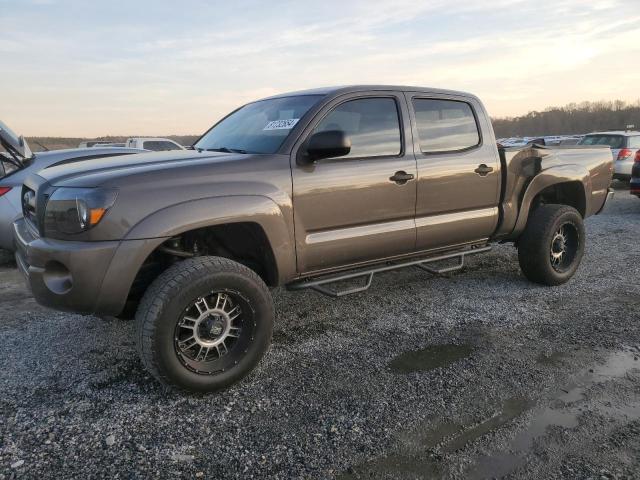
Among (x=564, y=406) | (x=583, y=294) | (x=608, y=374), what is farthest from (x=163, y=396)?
(x=583, y=294)

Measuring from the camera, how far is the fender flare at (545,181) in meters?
4.80

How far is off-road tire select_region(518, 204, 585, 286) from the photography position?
15.8ft

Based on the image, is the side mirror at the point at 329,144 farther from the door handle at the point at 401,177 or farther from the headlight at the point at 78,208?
the headlight at the point at 78,208

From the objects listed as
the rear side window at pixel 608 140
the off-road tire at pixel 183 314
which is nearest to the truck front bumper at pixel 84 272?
the off-road tire at pixel 183 314

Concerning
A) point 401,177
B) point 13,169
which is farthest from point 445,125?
point 13,169

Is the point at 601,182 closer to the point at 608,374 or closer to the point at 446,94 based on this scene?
the point at 446,94

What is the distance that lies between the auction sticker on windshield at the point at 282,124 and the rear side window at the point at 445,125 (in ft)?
3.67

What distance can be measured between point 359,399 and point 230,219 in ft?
4.36

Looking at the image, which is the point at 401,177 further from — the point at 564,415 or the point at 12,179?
the point at 12,179

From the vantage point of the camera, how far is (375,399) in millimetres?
2896

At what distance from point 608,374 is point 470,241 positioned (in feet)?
5.40

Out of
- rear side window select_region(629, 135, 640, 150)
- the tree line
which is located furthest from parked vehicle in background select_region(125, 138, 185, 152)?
the tree line

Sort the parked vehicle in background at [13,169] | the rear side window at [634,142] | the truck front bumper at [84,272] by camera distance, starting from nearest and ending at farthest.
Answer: the truck front bumper at [84,272] < the parked vehicle in background at [13,169] < the rear side window at [634,142]

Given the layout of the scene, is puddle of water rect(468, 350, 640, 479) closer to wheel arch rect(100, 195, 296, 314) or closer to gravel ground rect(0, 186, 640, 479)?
gravel ground rect(0, 186, 640, 479)
